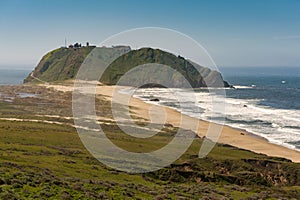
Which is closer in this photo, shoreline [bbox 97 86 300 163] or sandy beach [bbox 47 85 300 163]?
shoreline [bbox 97 86 300 163]

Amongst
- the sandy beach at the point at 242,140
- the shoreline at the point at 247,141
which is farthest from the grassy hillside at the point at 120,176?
the sandy beach at the point at 242,140

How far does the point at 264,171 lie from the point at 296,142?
24.6m

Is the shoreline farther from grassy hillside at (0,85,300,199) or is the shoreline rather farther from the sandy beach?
grassy hillside at (0,85,300,199)

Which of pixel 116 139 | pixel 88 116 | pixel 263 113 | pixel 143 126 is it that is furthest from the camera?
pixel 263 113

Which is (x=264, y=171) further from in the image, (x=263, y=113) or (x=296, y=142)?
(x=263, y=113)

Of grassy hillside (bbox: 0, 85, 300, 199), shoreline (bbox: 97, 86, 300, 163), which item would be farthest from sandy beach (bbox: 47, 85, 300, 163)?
grassy hillside (bbox: 0, 85, 300, 199)

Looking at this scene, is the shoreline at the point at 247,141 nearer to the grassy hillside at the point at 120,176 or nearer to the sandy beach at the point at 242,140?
the sandy beach at the point at 242,140

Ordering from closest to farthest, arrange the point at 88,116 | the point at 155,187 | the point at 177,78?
the point at 155,187, the point at 88,116, the point at 177,78

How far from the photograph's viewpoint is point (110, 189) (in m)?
21.6

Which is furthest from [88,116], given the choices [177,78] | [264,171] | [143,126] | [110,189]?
[177,78]

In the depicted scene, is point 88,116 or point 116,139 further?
point 88,116

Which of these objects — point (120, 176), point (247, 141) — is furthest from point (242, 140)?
point (120, 176)

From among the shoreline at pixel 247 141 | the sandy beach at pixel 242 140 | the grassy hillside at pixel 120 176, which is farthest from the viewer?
the sandy beach at pixel 242 140

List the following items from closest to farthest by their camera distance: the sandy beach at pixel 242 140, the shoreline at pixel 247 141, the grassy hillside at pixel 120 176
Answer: the grassy hillside at pixel 120 176 < the shoreline at pixel 247 141 < the sandy beach at pixel 242 140
